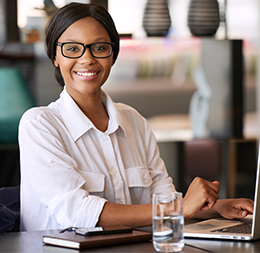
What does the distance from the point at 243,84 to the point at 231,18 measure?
1.96 ft

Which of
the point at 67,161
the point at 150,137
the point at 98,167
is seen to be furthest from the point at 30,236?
the point at 150,137

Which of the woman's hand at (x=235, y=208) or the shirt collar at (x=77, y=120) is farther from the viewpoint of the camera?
the shirt collar at (x=77, y=120)

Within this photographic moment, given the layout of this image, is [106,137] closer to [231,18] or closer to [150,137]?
[150,137]

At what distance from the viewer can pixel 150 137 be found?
6.36ft

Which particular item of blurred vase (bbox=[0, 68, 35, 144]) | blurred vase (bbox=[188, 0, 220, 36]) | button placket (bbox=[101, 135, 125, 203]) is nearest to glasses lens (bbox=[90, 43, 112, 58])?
button placket (bbox=[101, 135, 125, 203])

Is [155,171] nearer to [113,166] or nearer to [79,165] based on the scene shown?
[113,166]

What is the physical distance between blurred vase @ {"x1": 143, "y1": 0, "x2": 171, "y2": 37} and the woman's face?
1.79m

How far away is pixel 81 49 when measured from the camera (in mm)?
1687

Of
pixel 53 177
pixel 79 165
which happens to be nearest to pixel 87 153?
pixel 79 165

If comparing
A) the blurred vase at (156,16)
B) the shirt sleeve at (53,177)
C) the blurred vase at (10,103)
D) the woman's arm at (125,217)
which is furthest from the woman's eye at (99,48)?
the blurred vase at (156,16)

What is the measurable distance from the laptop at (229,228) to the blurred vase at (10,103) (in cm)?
205

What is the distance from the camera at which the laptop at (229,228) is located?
45.1 inches

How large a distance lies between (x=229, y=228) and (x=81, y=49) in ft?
2.79

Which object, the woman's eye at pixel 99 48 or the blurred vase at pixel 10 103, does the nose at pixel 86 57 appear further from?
the blurred vase at pixel 10 103
